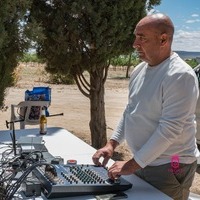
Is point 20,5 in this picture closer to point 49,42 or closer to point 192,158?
point 49,42

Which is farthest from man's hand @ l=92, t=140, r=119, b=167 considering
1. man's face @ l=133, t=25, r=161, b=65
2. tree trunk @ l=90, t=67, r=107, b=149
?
tree trunk @ l=90, t=67, r=107, b=149

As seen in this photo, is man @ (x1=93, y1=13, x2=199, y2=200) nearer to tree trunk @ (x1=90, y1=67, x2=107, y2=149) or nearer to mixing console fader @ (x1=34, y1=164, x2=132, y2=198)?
mixing console fader @ (x1=34, y1=164, x2=132, y2=198)

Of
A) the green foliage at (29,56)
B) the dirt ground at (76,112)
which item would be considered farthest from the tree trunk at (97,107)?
the green foliage at (29,56)

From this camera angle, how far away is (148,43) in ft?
6.07

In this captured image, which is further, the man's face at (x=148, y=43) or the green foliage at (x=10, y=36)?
the green foliage at (x=10, y=36)

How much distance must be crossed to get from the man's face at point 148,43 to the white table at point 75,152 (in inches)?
24.4

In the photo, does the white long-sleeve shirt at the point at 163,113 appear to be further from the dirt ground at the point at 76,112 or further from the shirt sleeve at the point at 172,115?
the dirt ground at the point at 76,112

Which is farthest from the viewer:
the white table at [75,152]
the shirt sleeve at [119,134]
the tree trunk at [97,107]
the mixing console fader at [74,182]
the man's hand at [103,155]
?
the tree trunk at [97,107]

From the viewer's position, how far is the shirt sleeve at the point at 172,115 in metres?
1.75

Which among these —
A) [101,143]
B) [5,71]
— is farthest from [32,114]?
[101,143]

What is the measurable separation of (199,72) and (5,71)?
293 cm

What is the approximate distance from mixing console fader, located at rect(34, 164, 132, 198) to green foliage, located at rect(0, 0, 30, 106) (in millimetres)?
2019

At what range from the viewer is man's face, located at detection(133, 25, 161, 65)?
182 centimetres

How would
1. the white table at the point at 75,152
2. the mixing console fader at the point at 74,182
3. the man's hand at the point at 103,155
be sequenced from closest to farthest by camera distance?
1. the mixing console fader at the point at 74,182
2. the white table at the point at 75,152
3. the man's hand at the point at 103,155
